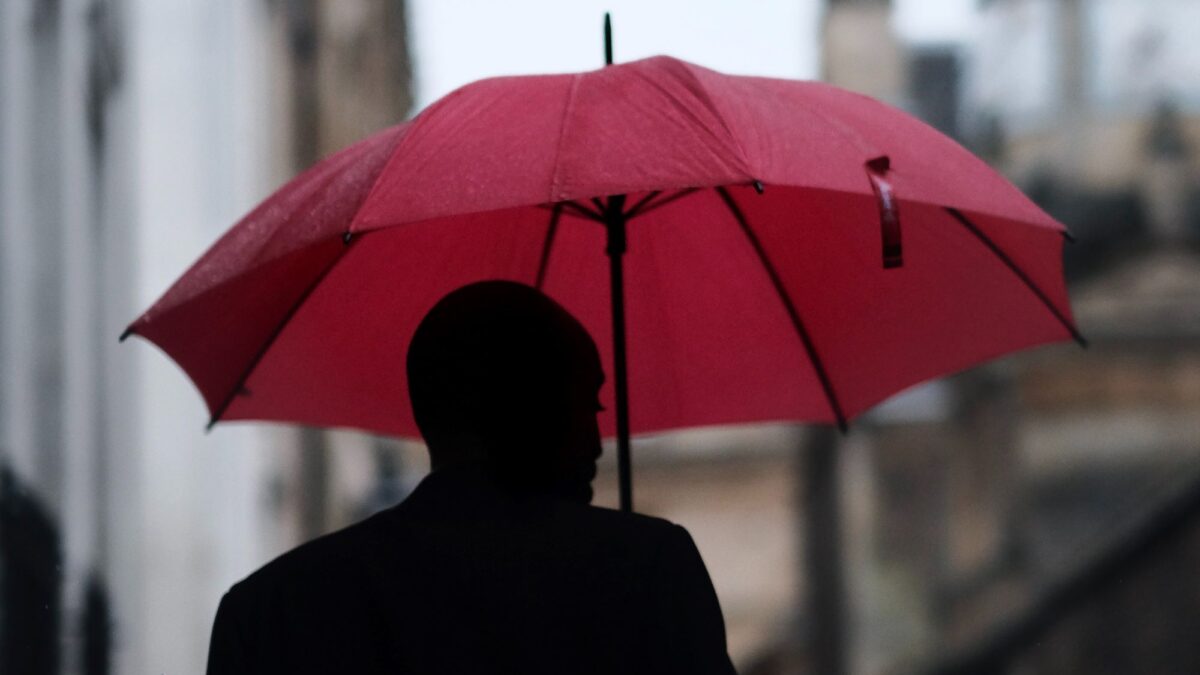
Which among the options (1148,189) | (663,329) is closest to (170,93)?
(663,329)

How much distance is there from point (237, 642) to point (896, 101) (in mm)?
18974

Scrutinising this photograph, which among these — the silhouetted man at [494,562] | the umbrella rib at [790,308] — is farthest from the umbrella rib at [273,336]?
the silhouetted man at [494,562]

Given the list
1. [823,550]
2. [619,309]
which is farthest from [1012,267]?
[823,550]

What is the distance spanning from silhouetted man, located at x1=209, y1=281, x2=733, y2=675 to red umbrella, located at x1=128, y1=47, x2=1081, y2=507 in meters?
0.55

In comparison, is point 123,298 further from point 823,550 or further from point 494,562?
point 823,550

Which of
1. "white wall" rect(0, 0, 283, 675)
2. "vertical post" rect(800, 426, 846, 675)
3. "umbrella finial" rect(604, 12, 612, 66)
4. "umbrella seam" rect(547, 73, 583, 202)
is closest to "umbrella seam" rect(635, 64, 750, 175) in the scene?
"umbrella seam" rect(547, 73, 583, 202)

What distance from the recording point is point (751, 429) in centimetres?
2253

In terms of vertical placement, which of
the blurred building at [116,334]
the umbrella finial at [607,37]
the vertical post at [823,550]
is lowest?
the vertical post at [823,550]

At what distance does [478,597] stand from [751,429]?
2054 centimetres

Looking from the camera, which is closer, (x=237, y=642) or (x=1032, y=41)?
(x=237, y=642)

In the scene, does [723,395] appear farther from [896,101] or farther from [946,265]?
[896,101]

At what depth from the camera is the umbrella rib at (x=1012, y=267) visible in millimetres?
3471

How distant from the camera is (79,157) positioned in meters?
6.08

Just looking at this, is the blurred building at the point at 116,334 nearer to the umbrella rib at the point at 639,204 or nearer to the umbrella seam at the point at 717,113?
the umbrella rib at the point at 639,204
